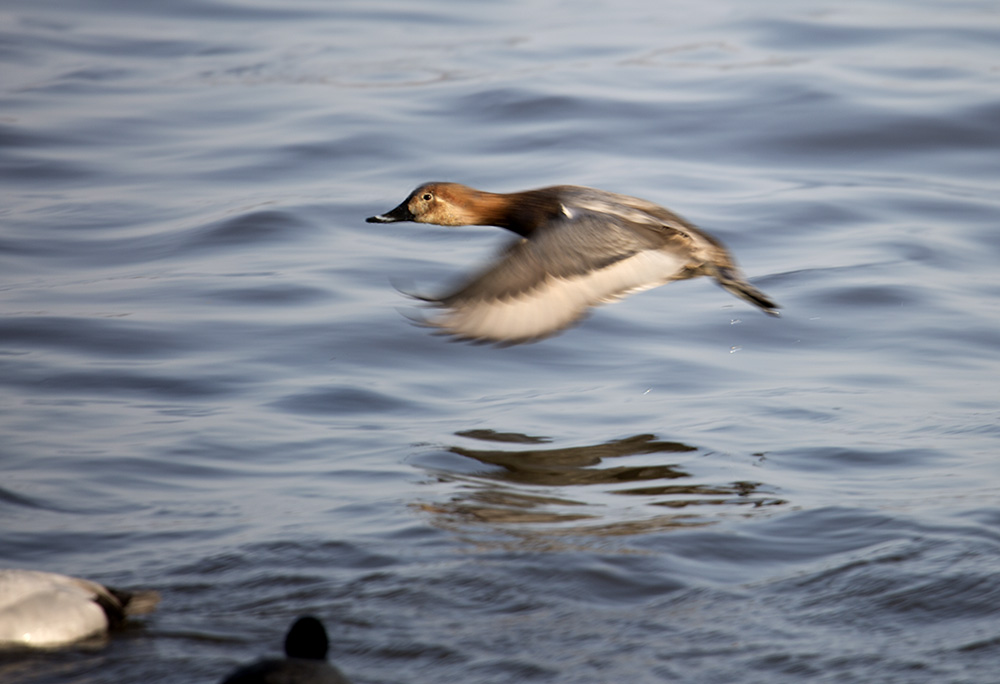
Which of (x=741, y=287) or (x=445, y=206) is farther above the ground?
(x=445, y=206)

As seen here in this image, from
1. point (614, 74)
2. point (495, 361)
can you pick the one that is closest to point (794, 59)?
point (614, 74)

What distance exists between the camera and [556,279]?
5.98m

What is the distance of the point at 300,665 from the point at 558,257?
2925 millimetres

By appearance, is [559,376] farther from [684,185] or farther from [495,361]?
[684,185]

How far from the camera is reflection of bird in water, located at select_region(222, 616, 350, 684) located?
338 centimetres

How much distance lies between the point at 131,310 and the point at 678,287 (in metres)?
3.51

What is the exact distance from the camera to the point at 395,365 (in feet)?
A: 24.4

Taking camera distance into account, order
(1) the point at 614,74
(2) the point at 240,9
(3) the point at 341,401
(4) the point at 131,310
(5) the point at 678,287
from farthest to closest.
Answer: (2) the point at 240,9
(1) the point at 614,74
(5) the point at 678,287
(4) the point at 131,310
(3) the point at 341,401

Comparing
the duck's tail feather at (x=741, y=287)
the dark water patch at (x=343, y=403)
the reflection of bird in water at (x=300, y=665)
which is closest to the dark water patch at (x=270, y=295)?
the dark water patch at (x=343, y=403)

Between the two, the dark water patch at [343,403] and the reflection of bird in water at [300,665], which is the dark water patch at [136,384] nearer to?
the dark water patch at [343,403]

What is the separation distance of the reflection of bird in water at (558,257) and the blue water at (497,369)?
2.07 feet

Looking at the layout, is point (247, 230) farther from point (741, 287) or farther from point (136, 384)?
point (741, 287)

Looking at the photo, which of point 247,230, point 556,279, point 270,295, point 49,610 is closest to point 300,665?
point 49,610

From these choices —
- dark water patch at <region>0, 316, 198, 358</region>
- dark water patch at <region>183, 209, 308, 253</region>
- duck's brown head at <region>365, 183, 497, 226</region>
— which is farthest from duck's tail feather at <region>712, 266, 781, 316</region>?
dark water patch at <region>183, 209, 308, 253</region>
